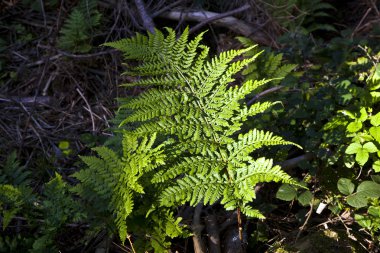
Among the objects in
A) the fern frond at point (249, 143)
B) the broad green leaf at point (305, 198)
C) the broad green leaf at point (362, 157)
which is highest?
the fern frond at point (249, 143)

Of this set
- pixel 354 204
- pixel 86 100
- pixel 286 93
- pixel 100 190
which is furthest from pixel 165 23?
pixel 354 204

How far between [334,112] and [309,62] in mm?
988

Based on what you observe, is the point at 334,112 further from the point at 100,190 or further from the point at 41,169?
the point at 41,169

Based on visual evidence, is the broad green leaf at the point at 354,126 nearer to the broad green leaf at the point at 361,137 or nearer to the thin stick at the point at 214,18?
the broad green leaf at the point at 361,137

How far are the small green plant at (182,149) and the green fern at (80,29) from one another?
206 centimetres

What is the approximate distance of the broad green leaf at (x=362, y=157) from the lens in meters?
2.34

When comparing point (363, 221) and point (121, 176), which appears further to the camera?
point (363, 221)

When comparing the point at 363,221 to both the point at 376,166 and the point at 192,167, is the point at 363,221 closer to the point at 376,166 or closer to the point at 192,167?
the point at 376,166

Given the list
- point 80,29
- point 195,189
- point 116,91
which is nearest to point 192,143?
point 195,189

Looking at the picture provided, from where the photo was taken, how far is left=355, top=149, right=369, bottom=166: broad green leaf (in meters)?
2.34

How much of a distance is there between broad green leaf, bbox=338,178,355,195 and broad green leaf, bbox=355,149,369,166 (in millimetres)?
128

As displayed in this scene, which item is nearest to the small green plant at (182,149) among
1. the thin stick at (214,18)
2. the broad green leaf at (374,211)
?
the broad green leaf at (374,211)

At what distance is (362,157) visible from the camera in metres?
2.35

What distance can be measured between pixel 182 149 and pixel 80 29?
2637 millimetres
